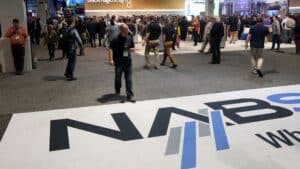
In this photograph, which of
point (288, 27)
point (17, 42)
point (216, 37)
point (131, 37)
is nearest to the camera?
point (131, 37)

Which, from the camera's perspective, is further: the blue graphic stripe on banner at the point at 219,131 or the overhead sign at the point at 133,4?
the overhead sign at the point at 133,4

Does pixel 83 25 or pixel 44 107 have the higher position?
pixel 83 25

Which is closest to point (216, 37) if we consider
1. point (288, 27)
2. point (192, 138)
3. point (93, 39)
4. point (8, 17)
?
point (8, 17)

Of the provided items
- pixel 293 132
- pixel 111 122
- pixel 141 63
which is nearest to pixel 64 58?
pixel 141 63

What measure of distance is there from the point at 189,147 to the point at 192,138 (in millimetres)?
338

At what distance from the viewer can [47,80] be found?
364 inches

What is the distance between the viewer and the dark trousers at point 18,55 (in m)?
10.0

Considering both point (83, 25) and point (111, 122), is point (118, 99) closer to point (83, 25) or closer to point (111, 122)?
point (111, 122)

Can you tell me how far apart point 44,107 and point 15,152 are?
2.15 m

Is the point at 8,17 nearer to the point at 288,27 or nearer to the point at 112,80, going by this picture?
the point at 112,80

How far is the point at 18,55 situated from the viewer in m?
10.1

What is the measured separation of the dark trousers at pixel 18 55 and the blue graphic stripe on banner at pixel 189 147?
6390 mm

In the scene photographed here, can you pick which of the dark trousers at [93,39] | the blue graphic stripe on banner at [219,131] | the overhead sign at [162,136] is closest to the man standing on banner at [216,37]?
the overhead sign at [162,136]

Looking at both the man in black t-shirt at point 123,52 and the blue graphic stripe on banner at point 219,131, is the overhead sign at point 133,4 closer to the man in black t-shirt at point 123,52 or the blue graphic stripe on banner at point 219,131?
the man in black t-shirt at point 123,52
